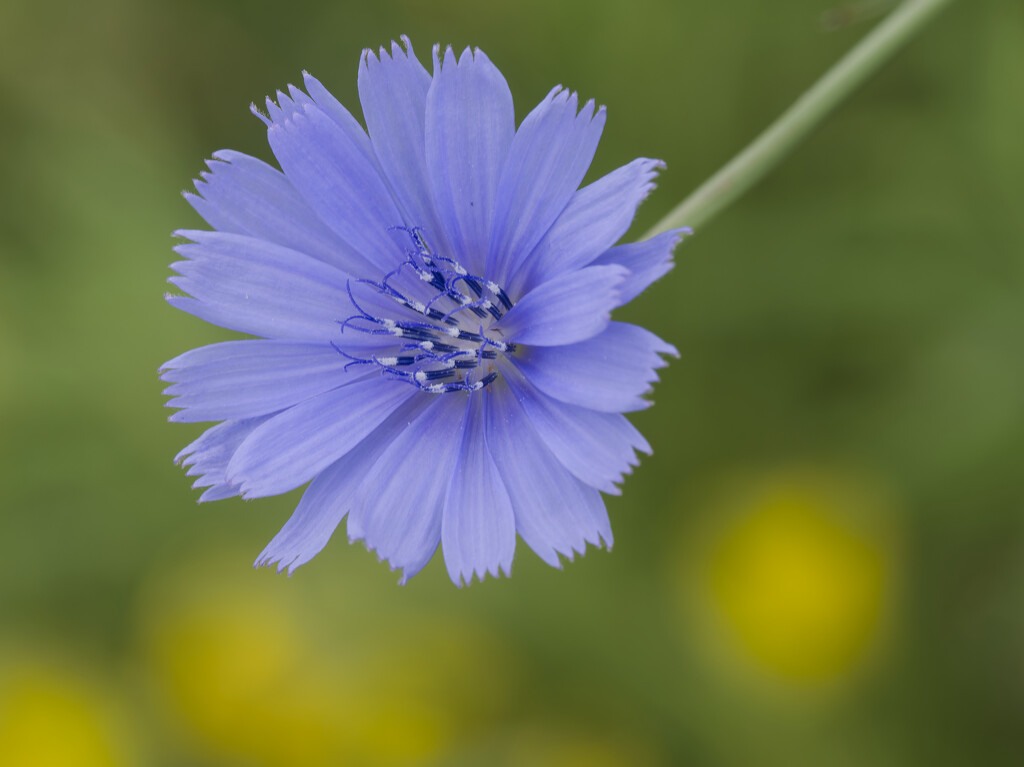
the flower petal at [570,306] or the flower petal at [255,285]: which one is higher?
the flower petal at [570,306]

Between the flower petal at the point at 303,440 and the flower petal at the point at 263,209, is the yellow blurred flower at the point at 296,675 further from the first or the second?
the flower petal at the point at 263,209

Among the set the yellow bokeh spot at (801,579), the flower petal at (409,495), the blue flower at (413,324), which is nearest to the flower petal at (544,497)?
the blue flower at (413,324)

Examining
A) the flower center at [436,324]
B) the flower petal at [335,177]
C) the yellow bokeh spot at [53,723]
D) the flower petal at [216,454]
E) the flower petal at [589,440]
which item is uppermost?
the flower petal at [335,177]

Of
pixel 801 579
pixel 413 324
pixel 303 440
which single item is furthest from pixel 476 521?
pixel 801 579

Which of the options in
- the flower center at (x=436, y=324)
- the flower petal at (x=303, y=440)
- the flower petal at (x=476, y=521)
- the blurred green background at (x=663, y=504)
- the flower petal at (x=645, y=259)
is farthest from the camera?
the blurred green background at (x=663, y=504)

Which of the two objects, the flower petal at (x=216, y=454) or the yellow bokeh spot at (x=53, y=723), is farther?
the yellow bokeh spot at (x=53, y=723)

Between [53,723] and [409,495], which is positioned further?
[53,723]

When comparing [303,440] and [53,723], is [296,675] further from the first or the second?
[303,440]
